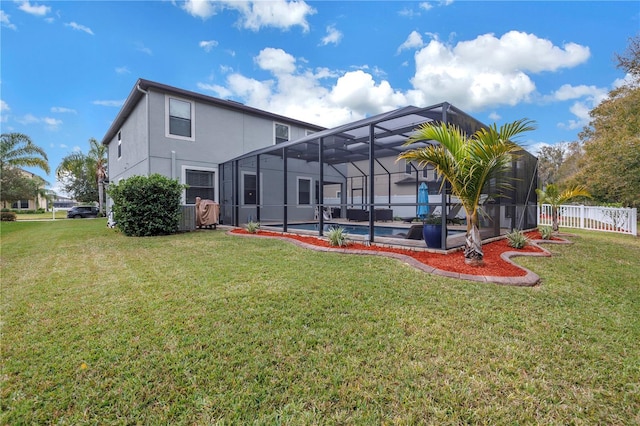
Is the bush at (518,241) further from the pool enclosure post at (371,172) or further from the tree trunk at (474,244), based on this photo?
the pool enclosure post at (371,172)

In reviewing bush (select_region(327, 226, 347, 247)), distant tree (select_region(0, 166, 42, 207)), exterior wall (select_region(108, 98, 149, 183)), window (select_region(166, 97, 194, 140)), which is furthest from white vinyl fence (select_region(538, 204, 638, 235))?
distant tree (select_region(0, 166, 42, 207))

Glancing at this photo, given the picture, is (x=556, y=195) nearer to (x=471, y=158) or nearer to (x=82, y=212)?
(x=471, y=158)

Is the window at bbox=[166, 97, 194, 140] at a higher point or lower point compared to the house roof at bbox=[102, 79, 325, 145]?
lower

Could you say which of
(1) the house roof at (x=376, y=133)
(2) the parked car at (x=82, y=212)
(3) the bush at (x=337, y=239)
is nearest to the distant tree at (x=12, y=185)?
(2) the parked car at (x=82, y=212)

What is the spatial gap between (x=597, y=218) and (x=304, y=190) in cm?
1302

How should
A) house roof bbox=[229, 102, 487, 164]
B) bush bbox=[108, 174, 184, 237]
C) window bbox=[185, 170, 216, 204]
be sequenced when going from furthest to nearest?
window bbox=[185, 170, 216, 204] < bush bbox=[108, 174, 184, 237] < house roof bbox=[229, 102, 487, 164]

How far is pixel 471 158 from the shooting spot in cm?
432

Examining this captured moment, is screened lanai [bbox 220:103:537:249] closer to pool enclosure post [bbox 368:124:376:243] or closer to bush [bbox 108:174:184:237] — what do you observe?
pool enclosure post [bbox 368:124:376:243]

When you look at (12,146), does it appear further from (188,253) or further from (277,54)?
(188,253)

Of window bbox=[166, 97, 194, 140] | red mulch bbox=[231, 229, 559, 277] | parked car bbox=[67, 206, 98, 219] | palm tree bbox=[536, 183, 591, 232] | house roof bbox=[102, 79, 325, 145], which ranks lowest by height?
red mulch bbox=[231, 229, 559, 277]

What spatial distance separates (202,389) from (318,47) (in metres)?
14.9

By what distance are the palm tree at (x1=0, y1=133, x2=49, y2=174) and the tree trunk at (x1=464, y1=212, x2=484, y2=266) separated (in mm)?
26774

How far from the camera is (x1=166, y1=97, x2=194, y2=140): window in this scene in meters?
10.3

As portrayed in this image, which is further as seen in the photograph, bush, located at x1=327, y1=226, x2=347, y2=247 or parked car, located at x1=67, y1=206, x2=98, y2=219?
parked car, located at x1=67, y1=206, x2=98, y2=219
